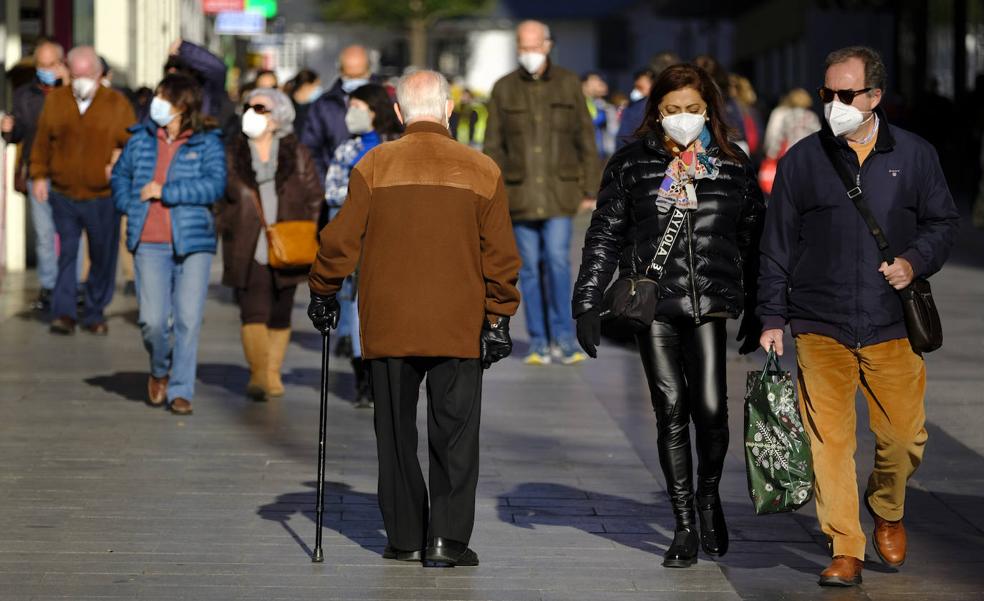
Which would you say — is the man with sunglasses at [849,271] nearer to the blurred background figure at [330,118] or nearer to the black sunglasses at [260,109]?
the black sunglasses at [260,109]

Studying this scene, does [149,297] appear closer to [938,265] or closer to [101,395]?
[101,395]

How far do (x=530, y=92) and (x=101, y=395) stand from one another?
3349 millimetres

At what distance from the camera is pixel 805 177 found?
6.81 m

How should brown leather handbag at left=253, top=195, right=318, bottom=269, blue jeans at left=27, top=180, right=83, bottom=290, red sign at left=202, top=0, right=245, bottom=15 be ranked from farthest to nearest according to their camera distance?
red sign at left=202, top=0, right=245, bottom=15, blue jeans at left=27, top=180, right=83, bottom=290, brown leather handbag at left=253, top=195, right=318, bottom=269

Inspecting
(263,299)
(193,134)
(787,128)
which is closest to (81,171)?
(263,299)

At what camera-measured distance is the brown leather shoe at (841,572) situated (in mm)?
6734

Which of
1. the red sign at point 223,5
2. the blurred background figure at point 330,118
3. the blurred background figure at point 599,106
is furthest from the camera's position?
the red sign at point 223,5

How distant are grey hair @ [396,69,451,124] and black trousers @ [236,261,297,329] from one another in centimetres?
406

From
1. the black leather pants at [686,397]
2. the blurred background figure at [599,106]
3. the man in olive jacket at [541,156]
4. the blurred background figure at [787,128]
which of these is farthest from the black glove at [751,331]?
the blurred background figure at [599,106]

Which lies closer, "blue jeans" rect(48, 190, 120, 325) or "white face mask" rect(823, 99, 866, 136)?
"white face mask" rect(823, 99, 866, 136)

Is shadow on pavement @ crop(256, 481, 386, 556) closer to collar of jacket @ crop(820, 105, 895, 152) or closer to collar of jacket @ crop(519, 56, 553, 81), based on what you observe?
collar of jacket @ crop(820, 105, 895, 152)

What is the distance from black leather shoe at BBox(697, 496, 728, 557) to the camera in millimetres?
7141

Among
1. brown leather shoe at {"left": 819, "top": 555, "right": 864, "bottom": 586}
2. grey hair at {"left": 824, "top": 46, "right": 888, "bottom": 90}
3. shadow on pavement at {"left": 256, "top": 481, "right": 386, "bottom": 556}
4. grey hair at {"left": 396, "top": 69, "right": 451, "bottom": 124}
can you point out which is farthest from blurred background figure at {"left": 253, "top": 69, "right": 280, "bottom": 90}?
brown leather shoe at {"left": 819, "top": 555, "right": 864, "bottom": 586}

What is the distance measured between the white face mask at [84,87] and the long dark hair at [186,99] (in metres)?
3.72
